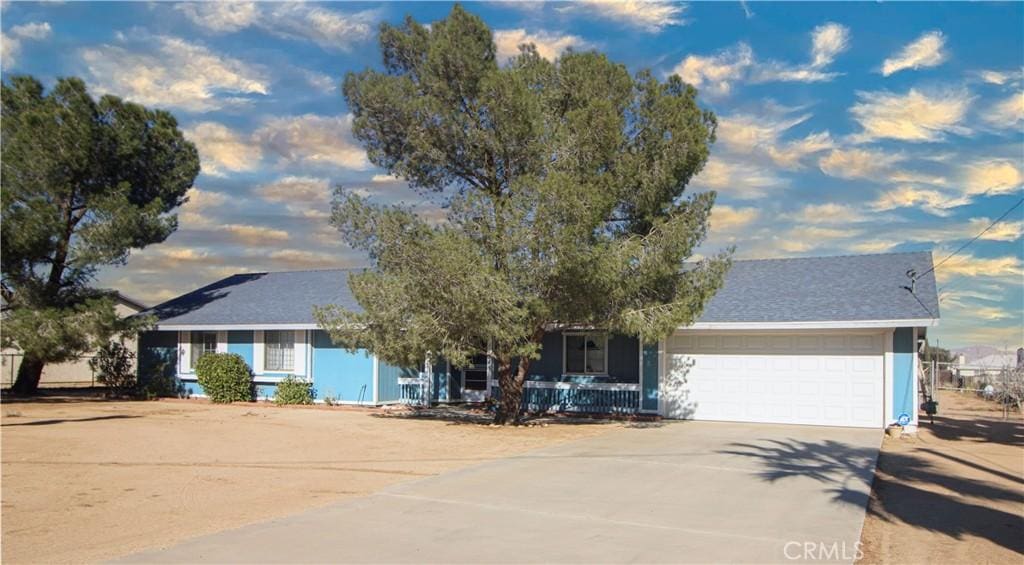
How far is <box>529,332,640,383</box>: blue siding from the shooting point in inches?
835

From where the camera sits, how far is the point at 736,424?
62.6ft

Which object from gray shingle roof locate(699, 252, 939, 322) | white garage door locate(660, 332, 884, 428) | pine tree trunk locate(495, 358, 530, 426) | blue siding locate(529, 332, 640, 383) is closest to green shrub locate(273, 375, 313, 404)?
blue siding locate(529, 332, 640, 383)

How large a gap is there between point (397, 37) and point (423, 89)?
1.53 m

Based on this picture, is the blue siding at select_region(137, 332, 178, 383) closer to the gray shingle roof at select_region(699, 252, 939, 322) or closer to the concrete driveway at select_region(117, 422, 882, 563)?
the gray shingle roof at select_region(699, 252, 939, 322)

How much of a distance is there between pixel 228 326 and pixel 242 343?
745 millimetres

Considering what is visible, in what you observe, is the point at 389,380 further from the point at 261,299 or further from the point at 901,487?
the point at 901,487

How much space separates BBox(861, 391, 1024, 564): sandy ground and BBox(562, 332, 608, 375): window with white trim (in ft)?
23.7

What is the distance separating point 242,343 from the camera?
1001 inches

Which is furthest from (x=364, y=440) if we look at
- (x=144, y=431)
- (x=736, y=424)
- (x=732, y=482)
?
(x=736, y=424)

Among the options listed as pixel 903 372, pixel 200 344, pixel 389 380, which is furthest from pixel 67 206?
pixel 903 372

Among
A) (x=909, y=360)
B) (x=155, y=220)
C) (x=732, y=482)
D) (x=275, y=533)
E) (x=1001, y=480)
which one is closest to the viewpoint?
(x=275, y=533)

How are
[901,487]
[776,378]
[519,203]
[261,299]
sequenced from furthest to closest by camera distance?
[261,299] < [776,378] < [519,203] < [901,487]

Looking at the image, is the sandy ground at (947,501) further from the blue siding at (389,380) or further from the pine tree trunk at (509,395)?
the blue siding at (389,380)

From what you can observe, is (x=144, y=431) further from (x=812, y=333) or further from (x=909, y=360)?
(x=909, y=360)
